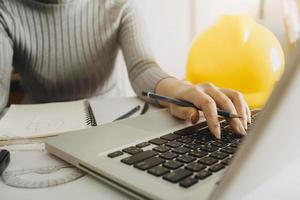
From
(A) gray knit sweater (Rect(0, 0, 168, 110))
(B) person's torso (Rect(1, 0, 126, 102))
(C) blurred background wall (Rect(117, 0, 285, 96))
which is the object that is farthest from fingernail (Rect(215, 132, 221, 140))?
(C) blurred background wall (Rect(117, 0, 285, 96))

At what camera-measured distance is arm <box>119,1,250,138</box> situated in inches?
19.0

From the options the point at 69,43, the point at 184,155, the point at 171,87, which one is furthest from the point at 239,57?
the point at 69,43

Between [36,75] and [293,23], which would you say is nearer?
[36,75]

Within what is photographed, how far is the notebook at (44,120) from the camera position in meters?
0.52

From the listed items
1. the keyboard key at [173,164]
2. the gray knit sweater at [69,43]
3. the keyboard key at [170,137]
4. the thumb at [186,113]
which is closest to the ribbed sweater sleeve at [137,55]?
the gray knit sweater at [69,43]

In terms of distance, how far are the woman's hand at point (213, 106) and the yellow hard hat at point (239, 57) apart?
0.45 ft

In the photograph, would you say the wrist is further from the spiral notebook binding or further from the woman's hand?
the spiral notebook binding

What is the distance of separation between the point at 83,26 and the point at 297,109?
917 millimetres

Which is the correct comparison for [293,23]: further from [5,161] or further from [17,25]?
[5,161]

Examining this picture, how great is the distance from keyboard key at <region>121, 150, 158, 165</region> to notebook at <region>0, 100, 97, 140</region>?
7.9 inches

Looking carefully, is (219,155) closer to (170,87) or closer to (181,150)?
(181,150)

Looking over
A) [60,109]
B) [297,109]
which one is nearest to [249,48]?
[60,109]

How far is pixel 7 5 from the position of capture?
91cm

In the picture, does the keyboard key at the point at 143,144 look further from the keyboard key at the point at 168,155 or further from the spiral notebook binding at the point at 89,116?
the spiral notebook binding at the point at 89,116
